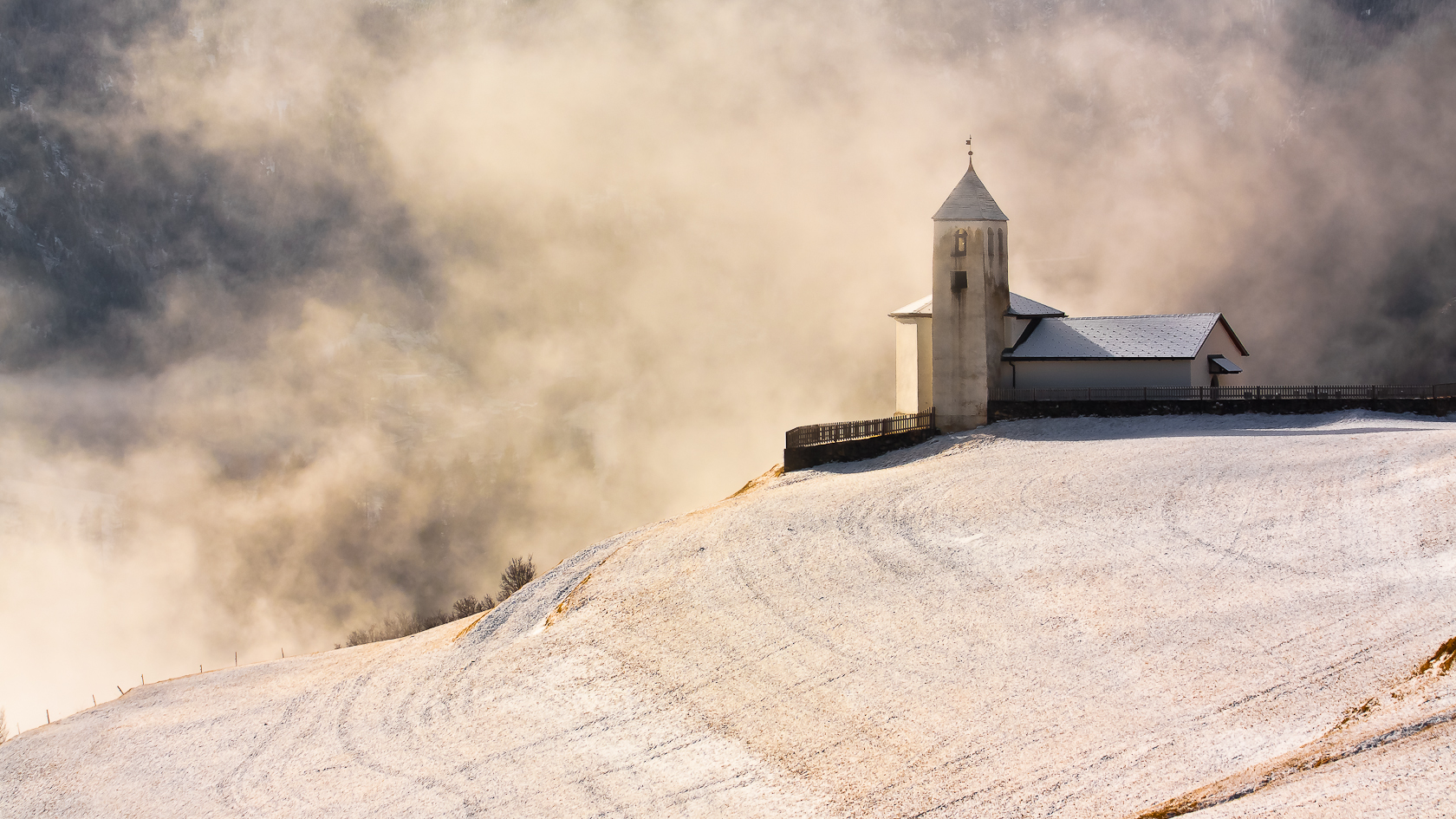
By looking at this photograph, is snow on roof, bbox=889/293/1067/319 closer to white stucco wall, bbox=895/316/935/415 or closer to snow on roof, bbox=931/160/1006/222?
white stucco wall, bbox=895/316/935/415

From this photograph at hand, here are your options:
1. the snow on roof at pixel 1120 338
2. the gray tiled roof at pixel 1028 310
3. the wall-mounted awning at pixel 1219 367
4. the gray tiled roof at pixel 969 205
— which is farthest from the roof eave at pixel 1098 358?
the gray tiled roof at pixel 969 205

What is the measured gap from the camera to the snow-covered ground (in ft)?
63.6

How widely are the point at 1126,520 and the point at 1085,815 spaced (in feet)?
57.1

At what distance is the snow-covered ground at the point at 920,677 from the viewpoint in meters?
19.4

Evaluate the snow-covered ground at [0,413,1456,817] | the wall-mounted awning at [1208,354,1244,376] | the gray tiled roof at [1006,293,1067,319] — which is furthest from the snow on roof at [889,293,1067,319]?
the snow-covered ground at [0,413,1456,817]

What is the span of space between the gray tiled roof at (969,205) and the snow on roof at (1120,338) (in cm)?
628

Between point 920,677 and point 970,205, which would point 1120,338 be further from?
point 920,677

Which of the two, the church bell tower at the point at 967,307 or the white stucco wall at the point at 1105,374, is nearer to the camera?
the white stucco wall at the point at 1105,374

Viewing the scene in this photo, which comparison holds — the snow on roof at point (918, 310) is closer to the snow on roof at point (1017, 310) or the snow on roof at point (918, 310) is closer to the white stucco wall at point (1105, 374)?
the snow on roof at point (1017, 310)

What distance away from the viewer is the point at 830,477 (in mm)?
45312

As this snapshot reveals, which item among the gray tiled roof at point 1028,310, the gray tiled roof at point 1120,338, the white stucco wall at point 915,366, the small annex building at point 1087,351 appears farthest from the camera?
the gray tiled roof at point 1028,310

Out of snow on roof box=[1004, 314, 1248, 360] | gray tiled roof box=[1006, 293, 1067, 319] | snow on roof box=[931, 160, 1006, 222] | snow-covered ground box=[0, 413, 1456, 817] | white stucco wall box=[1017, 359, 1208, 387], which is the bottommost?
snow-covered ground box=[0, 413, 1456, 817]

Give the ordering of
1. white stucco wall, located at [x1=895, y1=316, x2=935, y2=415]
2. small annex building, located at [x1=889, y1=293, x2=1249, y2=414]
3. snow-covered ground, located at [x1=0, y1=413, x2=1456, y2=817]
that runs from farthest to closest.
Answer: white stucco wall, located at [x1=895, y1=316, x2=935, y2=415] < small annex building, located at [x1=889, y1=293, x2=1249, y2=414] < snow-covered ground, located at [x1=0, y1=413, x2=1456, y2=817]

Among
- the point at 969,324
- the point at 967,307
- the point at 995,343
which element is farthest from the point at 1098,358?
the point at 967,307
